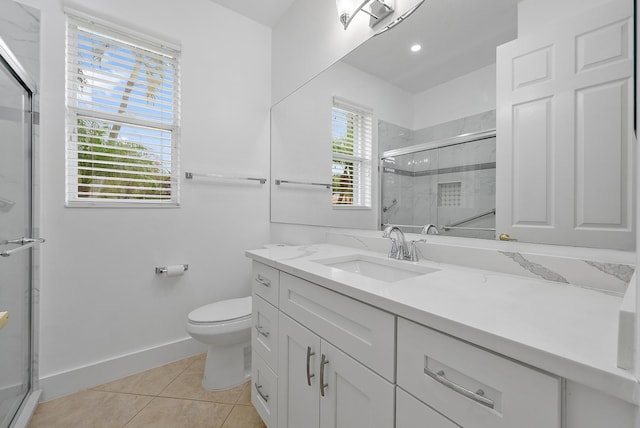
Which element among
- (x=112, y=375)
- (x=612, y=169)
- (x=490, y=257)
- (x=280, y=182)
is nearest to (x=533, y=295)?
(x=490, y=257)

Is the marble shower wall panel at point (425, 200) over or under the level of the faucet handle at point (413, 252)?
over

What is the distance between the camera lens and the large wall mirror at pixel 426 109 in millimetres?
1043

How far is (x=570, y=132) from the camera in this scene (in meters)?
0.83

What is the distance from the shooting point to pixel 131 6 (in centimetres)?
178

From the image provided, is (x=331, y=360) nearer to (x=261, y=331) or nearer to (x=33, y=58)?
(x=261, y=331)

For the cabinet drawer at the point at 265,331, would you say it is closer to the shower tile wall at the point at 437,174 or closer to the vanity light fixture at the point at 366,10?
the shower tile wall at the point at 437,174

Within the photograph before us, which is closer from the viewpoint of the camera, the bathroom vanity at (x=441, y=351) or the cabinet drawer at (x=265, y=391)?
the bathroom vanity at (x=441, y=351)

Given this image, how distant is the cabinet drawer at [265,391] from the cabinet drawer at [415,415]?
2.22 ft

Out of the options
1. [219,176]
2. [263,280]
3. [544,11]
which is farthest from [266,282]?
[544,11]

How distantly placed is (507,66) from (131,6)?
224 centimetres

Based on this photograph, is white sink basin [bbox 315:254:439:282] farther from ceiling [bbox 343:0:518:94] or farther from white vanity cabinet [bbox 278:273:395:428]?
ceiling [bbox 343:0:518:94]

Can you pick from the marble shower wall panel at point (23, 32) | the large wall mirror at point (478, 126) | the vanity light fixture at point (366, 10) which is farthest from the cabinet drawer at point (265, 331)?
the marble shower wall panel at point (23, 32)

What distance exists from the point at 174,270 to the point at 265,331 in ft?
3.19

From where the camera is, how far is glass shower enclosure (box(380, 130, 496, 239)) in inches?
41.0
